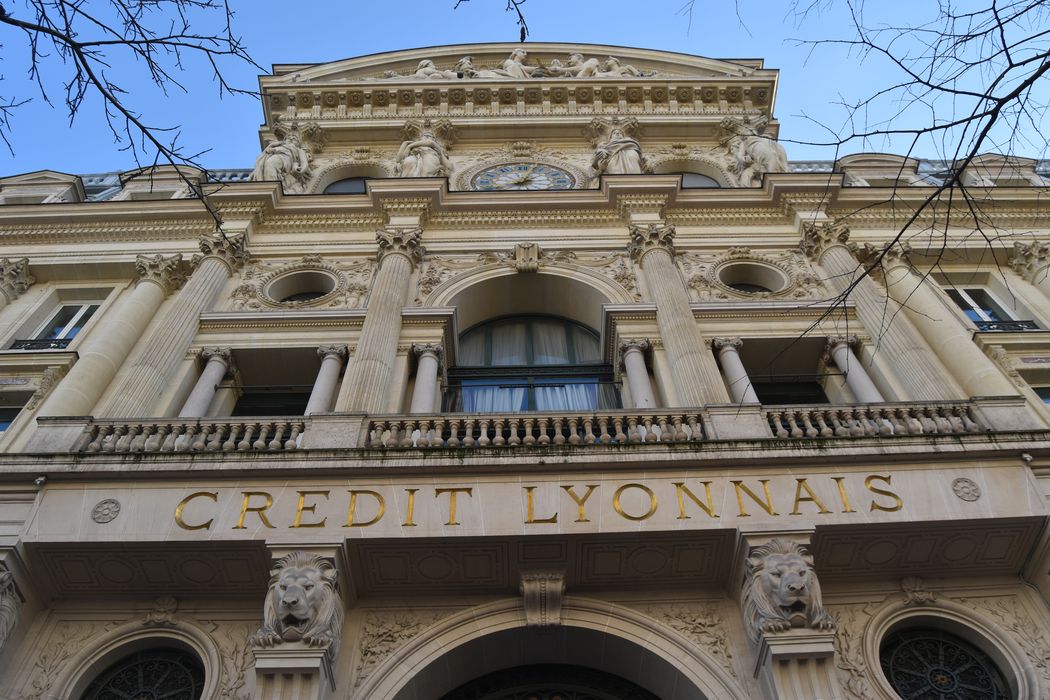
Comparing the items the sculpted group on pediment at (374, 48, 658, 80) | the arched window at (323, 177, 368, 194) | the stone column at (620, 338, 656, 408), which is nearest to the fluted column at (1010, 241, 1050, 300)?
the stone column at (620, 338, 656, 408)

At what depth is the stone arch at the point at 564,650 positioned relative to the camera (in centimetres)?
1012

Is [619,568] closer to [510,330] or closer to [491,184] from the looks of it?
[510,330]

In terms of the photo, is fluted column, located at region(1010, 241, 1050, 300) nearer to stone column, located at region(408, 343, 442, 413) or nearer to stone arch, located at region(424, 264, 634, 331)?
stone arch, located at region(424, 264, 634, 331)

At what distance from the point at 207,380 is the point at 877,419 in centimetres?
1194

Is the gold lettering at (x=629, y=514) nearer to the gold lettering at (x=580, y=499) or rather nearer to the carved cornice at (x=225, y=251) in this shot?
the gold lettering at (x=580, y=499)

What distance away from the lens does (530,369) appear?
17.2 m

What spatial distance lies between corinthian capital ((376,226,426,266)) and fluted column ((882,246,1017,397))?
1007 cm

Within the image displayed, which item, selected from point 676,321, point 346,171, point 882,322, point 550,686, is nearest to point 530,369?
point 676,321

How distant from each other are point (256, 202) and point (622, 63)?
49.5 feet

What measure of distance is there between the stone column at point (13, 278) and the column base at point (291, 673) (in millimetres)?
13655

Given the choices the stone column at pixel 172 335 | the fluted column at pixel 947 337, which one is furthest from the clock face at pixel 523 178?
the fluted column at pixel 947 337

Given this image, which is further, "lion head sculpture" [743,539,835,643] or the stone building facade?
the stone building facade

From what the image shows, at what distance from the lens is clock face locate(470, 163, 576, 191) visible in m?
23.0

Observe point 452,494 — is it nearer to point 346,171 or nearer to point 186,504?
point 186,504
